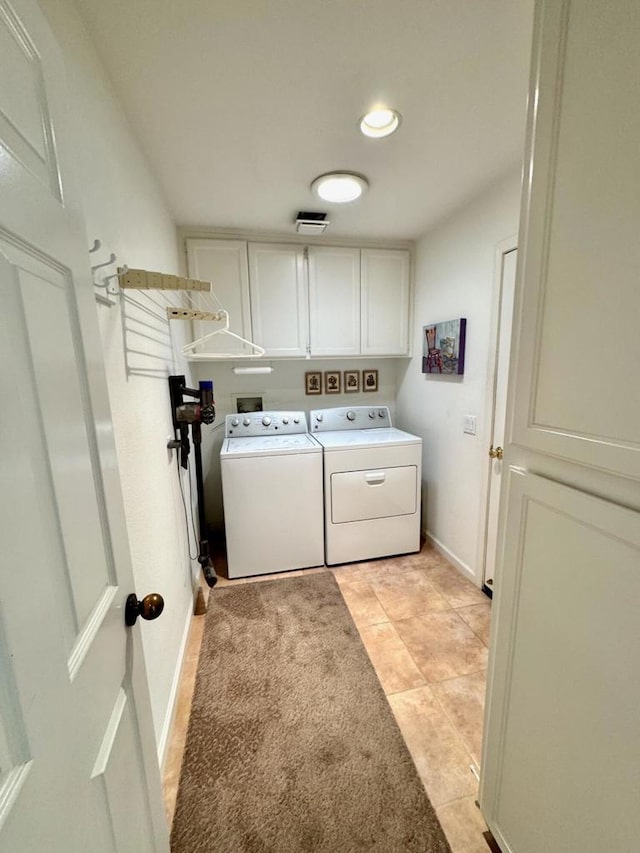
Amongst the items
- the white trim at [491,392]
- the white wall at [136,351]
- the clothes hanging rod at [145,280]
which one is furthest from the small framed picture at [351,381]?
the clothes hanging rod at [145,280]

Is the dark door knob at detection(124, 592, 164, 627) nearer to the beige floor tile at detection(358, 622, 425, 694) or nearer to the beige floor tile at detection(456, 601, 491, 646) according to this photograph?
the beige floor tile at detection(358, 622, 425, 694)

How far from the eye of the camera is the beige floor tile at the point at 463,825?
101 centimetres

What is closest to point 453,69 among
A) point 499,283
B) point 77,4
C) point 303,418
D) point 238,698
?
point 499,283

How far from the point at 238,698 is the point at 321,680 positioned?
0.37 meters

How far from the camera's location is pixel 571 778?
74 centimetres

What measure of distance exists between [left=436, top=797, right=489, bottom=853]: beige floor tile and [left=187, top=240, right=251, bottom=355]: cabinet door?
2.54m

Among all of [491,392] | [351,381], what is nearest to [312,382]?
[351,381]

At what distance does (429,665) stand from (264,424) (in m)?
1.86

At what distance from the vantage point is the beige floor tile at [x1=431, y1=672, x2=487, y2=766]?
4.30 feet

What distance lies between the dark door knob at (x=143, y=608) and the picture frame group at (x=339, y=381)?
7.60 feet

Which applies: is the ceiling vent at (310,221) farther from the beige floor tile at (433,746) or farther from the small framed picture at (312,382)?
the beige floor tile at (433,746)

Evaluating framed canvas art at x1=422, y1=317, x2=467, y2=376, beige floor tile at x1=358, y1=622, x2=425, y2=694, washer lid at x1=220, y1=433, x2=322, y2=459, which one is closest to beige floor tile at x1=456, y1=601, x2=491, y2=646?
beige floor tile at x1=358, y1=622, x2=425, y2=694

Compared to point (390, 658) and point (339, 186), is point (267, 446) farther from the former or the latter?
point (339, 186)

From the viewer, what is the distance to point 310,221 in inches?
86.3
